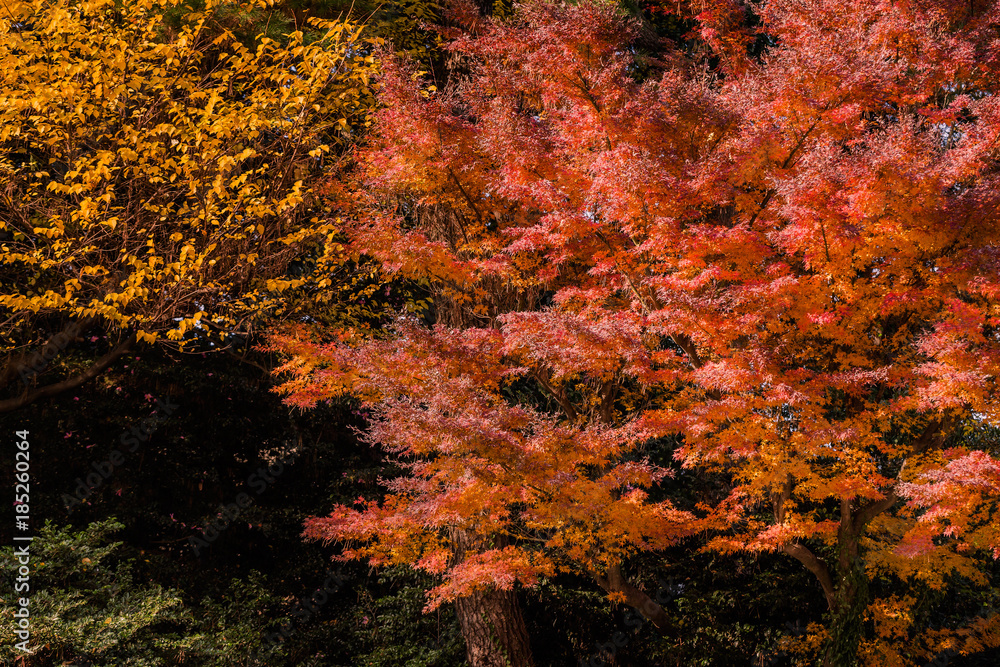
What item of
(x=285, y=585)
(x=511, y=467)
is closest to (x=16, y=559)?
(x=285, y=585)

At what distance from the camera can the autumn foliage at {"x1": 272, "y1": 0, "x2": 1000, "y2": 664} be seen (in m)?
6.30

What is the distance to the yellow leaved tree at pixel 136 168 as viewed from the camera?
7.20 m

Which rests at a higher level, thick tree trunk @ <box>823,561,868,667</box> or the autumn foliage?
the autumn foliage

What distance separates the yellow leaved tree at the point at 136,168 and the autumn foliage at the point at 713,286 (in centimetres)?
120

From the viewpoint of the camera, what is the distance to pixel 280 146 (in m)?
9.89

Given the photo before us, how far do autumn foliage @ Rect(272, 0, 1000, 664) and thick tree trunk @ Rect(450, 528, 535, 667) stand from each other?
2.48 ft

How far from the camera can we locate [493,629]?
914 centimetres

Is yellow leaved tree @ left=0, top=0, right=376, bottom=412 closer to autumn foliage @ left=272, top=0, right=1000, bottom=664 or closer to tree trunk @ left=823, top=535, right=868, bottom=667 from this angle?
autumn foliage @ left=272, top=0, right=1000, bottom=664

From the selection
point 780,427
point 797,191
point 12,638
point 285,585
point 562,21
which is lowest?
point 285,585

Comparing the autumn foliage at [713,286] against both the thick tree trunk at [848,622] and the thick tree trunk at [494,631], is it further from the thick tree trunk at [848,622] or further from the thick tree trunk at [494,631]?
the thick tree trunk at [494,631]

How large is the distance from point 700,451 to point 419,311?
533 cm

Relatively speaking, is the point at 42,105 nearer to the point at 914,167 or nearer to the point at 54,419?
the point at 54,419

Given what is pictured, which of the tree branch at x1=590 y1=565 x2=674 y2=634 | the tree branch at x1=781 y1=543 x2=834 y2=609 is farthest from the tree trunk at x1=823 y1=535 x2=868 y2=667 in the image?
the tree branch at x1=590 y1=565 x2=674 y2=634

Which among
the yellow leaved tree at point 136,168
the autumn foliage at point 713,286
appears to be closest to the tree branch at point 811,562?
the autumn foliage at point 713,286
